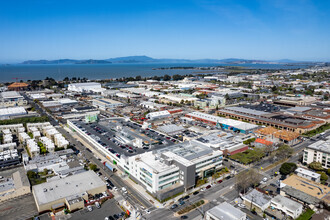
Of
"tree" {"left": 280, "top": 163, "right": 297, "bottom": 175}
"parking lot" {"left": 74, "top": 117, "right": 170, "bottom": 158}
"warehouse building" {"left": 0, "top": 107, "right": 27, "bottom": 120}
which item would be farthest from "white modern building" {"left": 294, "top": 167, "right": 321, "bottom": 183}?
"warehouse building" {"left": 0, "top": 107, "right": 27, "bottom": 120}

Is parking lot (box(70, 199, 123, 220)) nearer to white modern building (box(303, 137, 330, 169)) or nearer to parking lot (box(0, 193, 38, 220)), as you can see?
parking lot (box(0, 193, 38, 220))

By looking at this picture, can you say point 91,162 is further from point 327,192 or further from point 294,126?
point 294,126

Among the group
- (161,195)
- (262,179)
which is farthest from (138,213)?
(262,179)

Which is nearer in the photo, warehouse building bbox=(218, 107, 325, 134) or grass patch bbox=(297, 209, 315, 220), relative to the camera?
grass patch bbox=(297, 209, 315, 220)

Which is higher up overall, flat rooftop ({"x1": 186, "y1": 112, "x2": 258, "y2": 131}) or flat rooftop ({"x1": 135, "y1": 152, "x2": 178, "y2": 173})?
flat rooftop ({"x1": 135, "y1": 152, "x2": 178, "y2": 173})

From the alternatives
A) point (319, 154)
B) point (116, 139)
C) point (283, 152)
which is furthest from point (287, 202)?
point (116, 139)

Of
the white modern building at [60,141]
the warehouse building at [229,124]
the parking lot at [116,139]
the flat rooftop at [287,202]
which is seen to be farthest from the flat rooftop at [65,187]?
the warehouse building at [229,124]

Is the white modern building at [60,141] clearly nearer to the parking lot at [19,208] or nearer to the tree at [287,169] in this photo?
the parking lot at [19,208]
